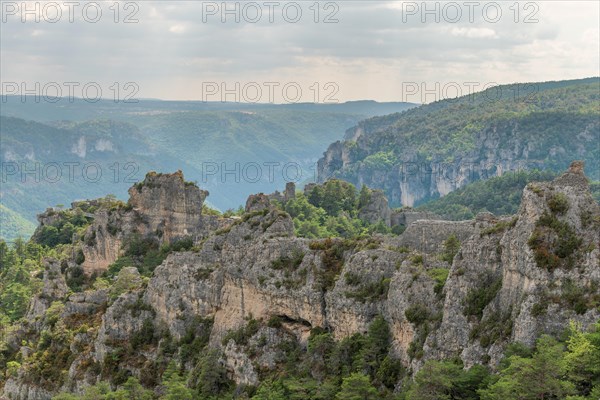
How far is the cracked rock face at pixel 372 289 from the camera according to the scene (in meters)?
33.7

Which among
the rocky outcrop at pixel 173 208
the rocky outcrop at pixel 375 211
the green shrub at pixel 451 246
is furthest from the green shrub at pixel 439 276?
the rocky outcrop at pixel 375 211

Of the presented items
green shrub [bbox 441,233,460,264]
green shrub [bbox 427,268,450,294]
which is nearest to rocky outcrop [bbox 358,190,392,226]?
green shrub [bbox 441,233,460,264]

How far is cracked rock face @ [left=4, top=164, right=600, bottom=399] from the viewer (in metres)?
33.7

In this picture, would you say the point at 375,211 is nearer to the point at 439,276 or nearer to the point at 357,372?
the point at 439,276

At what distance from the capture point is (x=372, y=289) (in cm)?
4184

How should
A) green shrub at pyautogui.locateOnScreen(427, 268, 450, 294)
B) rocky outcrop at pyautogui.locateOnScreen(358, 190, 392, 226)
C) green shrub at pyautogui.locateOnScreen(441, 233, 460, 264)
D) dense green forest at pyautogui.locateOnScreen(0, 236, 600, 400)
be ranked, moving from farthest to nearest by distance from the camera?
rocky outcrop at pyautogui.locateOnScreen(358, 190, 392, 226) < green shrub at pyautogui.locateOnScreen(441, 233, 460, 264) < green shrub at pyautogui.locateOnScreen(427, 268, 450, 294) < dense green forest at pyautogui.locateOnScreen(0, 236, 600, 400)

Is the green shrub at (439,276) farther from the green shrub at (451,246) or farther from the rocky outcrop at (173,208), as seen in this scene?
the rocky outcrop at (173,208)

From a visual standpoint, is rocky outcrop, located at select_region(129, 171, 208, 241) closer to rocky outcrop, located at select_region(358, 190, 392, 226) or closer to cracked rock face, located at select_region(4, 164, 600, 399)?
cracked rock face, located at select_region(4, 164, 600, 399)

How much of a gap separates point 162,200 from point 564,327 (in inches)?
2142

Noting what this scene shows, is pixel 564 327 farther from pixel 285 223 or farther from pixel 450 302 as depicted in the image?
pixel 285 223

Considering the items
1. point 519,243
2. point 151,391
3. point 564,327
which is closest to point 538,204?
point 519,243

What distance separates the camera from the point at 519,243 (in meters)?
34.3

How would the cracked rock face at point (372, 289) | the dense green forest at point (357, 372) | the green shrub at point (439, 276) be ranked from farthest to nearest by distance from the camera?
1. the green shrub at point (439, 276)
2. the cracked rock face at point (372, 289)
3. the dense green forest at point (357, 372)

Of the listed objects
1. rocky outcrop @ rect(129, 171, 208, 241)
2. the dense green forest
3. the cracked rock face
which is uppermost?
rocky outcrop @ rect(129, 171, 208, 241)
